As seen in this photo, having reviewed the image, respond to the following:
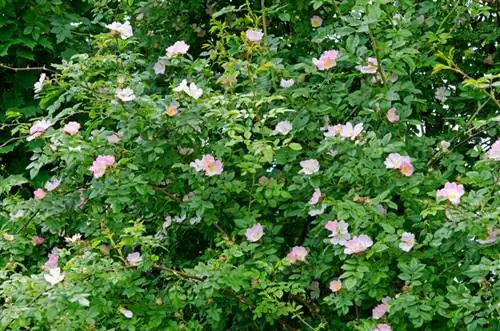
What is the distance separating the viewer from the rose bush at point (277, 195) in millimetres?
2109

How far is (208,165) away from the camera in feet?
7.54

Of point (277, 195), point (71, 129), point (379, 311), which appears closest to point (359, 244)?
point (379, 311)

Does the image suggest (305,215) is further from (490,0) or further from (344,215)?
(490,0)

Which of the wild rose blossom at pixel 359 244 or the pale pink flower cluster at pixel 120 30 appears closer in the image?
the wild rose blossom at pixel 359 244

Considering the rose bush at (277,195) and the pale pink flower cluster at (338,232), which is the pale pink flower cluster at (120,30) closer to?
the rose bush at (277,195)

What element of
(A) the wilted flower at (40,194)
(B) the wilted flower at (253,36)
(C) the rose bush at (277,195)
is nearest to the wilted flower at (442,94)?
(C) the rose bush at (277,195)

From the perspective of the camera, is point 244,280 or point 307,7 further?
point 307,7

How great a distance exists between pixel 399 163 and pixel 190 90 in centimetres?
61

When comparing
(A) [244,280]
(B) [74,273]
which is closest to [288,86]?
(A) [244,280]

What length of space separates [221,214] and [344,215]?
47cm

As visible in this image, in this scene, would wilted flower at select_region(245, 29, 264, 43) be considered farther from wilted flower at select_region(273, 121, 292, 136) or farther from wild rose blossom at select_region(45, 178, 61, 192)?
wild rose blossom at select_region(45, 178, 61, 192)

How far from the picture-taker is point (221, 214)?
7.99 ft

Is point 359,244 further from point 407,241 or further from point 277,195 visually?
point 277,195

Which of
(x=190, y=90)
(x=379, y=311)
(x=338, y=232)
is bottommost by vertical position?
(x=379, y=311)
